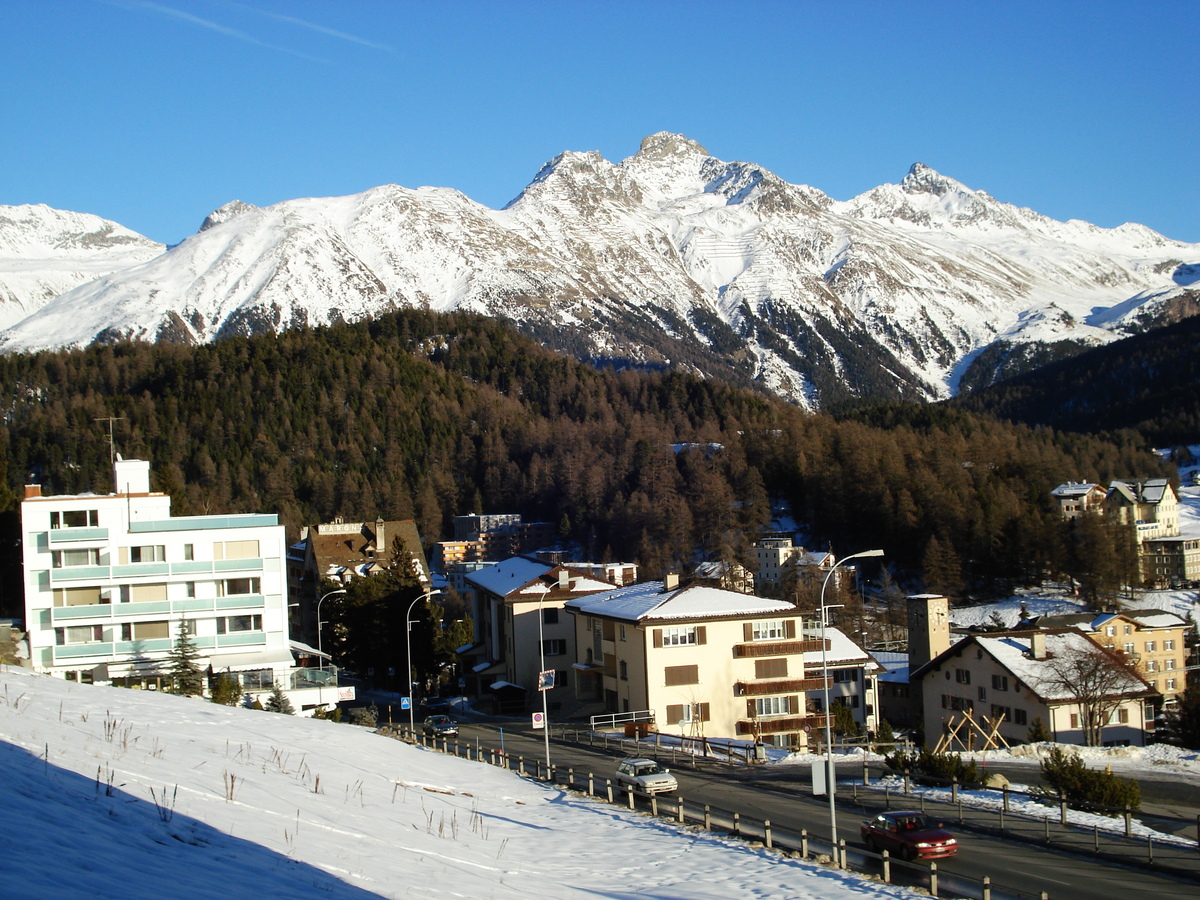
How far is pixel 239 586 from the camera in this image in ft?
163

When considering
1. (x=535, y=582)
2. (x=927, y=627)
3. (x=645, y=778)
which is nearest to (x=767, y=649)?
(x=535, y=582)

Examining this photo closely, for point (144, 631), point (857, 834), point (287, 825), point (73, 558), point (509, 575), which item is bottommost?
point (857, 834)

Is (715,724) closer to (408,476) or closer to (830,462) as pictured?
(830,462)

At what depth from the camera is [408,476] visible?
185 metres

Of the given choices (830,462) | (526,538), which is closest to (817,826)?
(830,462)

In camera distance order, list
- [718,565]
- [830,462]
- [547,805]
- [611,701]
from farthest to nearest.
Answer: [830,462] < [718,565] < [611,701] < [547,805]

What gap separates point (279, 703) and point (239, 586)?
1054 centimetres

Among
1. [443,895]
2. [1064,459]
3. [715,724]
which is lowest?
→ [715,724]

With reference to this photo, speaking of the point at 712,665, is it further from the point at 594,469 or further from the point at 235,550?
the point at 594,469

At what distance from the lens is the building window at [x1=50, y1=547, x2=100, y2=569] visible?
1876 inches

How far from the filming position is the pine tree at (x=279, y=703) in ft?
133

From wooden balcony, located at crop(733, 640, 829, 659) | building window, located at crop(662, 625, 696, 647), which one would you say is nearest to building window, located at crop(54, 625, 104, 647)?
building window, located at crop(662, 625, 696, 647)

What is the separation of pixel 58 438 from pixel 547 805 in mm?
161775

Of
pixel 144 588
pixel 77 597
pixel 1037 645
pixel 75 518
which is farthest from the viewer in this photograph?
pixel 1037 645
